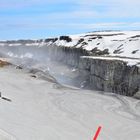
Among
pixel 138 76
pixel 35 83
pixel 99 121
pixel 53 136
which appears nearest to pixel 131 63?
pixel 138 76

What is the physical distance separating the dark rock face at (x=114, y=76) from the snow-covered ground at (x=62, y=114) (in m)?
6.62

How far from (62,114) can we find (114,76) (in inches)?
976

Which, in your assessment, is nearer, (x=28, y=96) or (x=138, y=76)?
(x=28, y=96)

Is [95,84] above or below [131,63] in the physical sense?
below

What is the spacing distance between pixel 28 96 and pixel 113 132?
13.8 meters

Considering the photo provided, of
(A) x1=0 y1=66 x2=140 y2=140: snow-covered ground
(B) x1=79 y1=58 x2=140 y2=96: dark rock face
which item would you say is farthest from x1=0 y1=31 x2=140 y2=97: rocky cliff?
(A) x1=0 y1=66 x2=140 y2=140: snow-covered ground

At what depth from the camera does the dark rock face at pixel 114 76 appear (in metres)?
48.7

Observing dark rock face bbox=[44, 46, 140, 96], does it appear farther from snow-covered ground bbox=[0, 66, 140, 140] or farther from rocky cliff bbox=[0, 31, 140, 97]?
snow-covered ground bbox=[0, 66, 140, 140]

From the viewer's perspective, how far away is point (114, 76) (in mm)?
54844

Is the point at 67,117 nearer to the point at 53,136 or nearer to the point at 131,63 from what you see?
the point at 53,136

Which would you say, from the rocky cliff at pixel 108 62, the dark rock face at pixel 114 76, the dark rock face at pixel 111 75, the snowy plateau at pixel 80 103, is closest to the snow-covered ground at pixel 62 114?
the snowy plateau at pixel 80 103

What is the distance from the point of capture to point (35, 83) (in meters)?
49.1

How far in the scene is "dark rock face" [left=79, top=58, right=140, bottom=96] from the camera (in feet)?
160

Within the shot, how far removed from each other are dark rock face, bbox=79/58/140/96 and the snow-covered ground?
6.62 meters
